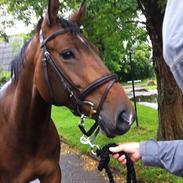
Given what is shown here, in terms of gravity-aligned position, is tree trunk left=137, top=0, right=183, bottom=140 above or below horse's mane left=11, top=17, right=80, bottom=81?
below

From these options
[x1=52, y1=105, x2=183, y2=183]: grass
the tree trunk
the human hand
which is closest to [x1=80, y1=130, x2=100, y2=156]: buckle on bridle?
the human hand

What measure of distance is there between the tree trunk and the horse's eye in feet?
13.9

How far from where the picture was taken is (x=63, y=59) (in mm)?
3150

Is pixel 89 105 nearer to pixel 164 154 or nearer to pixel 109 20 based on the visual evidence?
pixel 164 154

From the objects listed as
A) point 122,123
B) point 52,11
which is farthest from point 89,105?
point 52,11

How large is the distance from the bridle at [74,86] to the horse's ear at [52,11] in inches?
2.9

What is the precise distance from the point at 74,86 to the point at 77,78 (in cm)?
6

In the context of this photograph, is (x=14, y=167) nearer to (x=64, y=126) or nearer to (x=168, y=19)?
(x=168, y=19)

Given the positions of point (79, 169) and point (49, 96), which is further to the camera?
point (79, 169)

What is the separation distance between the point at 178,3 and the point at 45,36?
2151mm

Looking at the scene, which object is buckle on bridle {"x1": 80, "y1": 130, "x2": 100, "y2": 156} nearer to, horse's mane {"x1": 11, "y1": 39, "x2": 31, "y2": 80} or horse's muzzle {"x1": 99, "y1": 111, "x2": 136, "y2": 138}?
horse's muzzle {"x1": 99, "y1": 111, "x2": 136, "y2": 138}

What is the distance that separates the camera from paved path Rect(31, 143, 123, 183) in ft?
22.8

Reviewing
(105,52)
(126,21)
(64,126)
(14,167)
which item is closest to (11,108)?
(14,167)

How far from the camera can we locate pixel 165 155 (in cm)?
196
